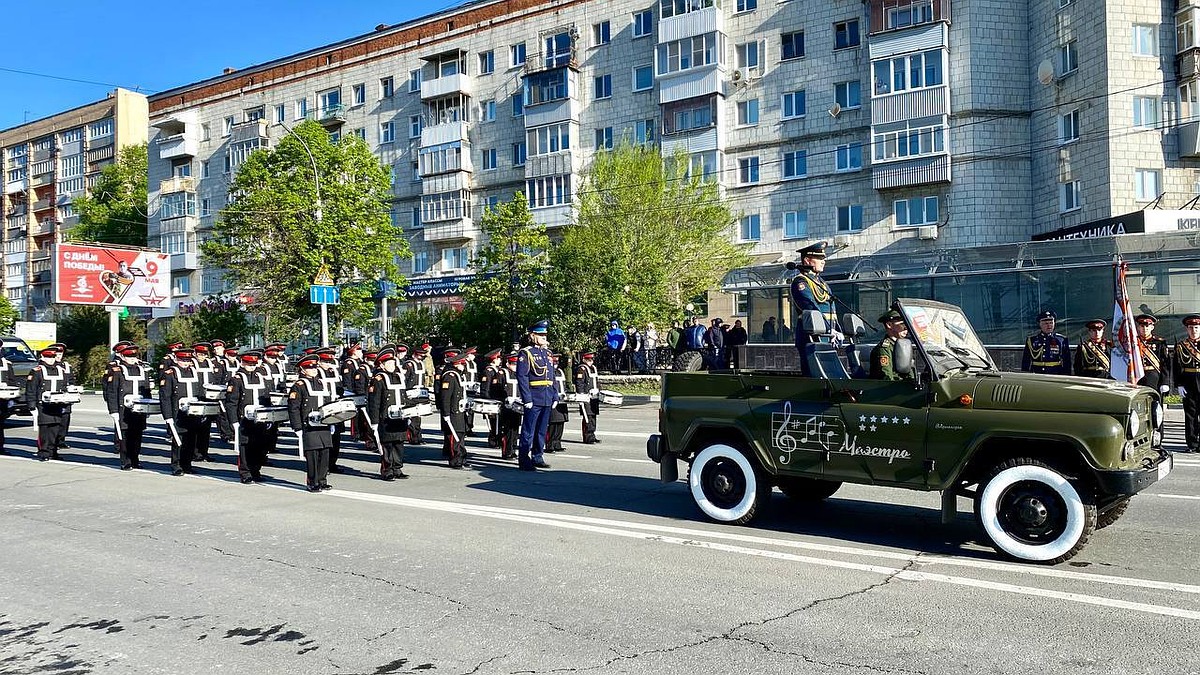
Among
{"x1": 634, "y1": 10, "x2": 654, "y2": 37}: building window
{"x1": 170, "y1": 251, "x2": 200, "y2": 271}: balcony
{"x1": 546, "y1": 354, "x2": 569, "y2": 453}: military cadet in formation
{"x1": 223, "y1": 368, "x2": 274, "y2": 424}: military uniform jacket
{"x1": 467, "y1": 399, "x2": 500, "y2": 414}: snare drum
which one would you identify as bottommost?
{"x1": 546, "y1": 354, "x2": 569, "y2": 453}: military cadet in formation

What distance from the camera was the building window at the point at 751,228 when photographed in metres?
42.2

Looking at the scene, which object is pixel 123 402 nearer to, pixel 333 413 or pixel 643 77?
pixel 333 413

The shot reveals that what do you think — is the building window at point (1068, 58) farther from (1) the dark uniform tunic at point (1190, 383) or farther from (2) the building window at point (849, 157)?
→ (1) the dark uniform tunic at point (1190, 383)

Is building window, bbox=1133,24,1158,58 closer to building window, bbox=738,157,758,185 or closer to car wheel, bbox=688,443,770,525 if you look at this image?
building window, bbox=738,157,758,185

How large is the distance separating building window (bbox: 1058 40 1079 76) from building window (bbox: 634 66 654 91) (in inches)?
690

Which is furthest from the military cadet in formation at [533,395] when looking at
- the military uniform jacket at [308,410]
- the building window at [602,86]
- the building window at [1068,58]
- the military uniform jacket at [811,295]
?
the building window at [602,86]

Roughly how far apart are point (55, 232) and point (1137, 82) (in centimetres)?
8466

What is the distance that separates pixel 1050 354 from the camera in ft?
44.8

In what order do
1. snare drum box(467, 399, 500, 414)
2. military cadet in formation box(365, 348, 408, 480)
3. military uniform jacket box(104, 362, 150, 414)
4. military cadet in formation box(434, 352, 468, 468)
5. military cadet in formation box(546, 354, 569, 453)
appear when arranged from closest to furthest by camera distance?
1. military cadet in formation box(365, 348, 408, 480)
2. military cadet in formation box(434, 352, 468, 468)
3. snare drum box(467, 399, 500, 414)
4. military uniform jacket box(104, 362, 150, 414)
5. military cadet in formation box(546, 354, 569, 453)

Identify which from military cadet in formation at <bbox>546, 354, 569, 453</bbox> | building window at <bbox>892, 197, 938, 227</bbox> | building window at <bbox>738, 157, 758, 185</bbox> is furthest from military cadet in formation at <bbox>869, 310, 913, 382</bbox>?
building window at <bbox>738, 157, 758, 185</bbox>

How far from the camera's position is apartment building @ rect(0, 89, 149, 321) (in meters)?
78.8

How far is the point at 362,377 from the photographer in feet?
44.1

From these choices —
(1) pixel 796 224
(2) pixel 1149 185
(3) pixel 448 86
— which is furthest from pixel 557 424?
(3) pixel 448 86

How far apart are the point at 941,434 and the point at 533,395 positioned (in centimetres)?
624
